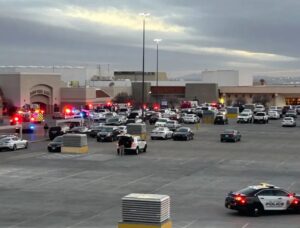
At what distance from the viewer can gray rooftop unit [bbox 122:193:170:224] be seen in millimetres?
16516

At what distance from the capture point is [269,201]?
77.7 ft

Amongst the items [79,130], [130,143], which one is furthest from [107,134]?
[130,143]

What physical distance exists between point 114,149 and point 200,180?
17.4m

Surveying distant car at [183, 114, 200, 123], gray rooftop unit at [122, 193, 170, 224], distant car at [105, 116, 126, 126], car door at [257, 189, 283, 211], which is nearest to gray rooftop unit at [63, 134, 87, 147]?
car door at [257, 189, 283, 211]

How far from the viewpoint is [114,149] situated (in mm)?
49312

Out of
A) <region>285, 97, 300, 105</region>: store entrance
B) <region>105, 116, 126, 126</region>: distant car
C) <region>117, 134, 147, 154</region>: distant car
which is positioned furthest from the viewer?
<region>285, 97, 300, 105</region>: store entrance

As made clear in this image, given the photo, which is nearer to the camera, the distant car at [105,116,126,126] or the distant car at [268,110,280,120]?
the distant car at [105,116,126,126]

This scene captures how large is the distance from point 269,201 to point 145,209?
27.1ft

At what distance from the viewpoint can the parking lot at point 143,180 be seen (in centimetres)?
2288

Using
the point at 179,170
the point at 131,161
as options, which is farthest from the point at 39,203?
the point at 131,161

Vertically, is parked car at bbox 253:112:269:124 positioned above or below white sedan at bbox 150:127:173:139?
above

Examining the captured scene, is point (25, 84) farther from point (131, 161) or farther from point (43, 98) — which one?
point (131, 161)

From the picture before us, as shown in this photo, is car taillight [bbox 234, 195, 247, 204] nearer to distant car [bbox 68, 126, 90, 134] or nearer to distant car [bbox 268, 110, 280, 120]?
distant car [bbox 68, 126, 90, 134]

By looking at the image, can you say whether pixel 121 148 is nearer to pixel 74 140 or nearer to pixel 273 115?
pixel 74 140
